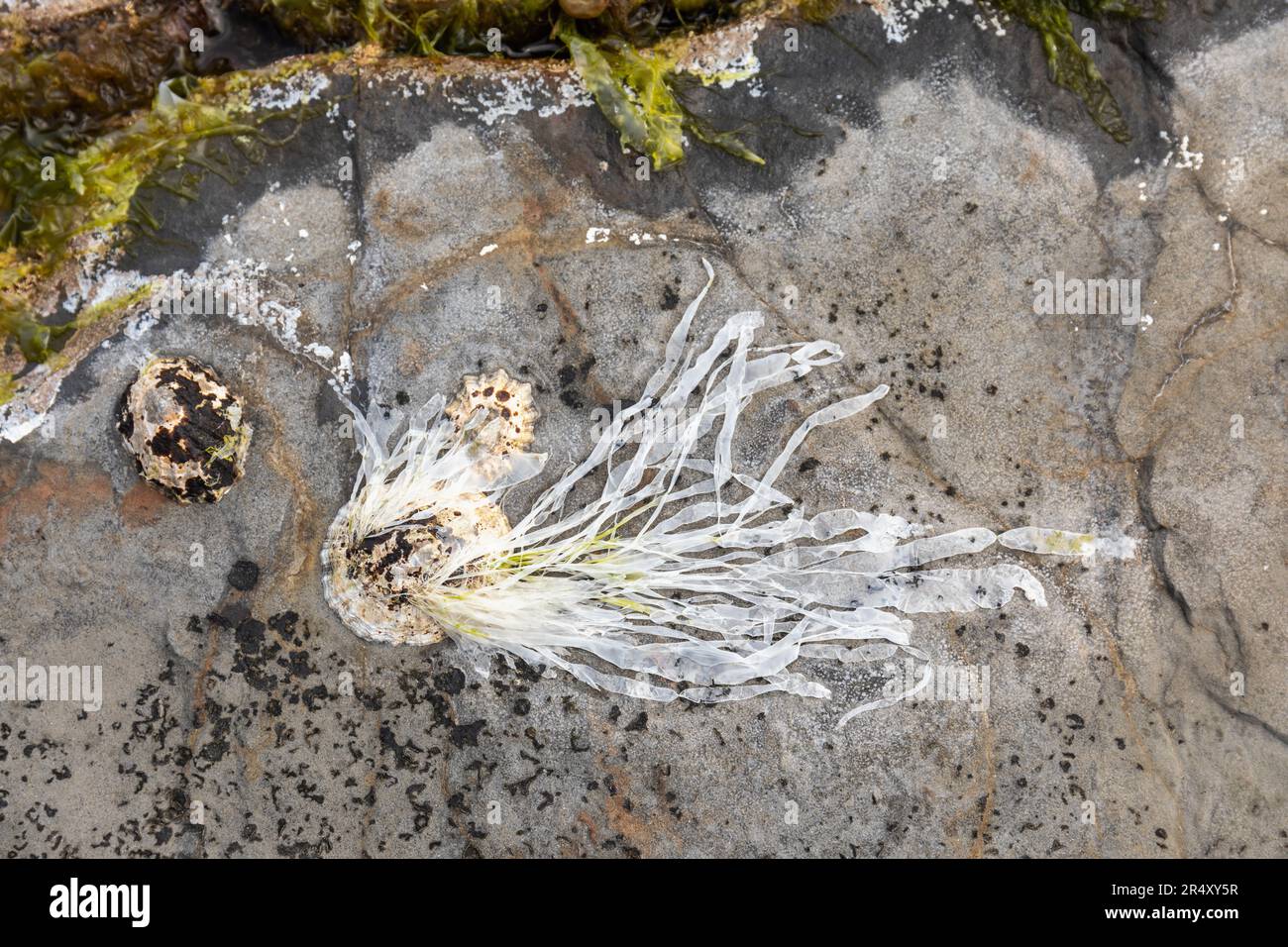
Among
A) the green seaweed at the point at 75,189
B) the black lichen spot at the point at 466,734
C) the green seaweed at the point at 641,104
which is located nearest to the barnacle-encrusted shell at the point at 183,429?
the green seaweed at the point at 75,189

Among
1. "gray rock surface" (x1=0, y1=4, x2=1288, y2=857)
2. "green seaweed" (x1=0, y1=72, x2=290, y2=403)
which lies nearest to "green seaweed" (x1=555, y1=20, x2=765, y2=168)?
"gray rock surface" (x1=0, y1=4, x2=1288, y2=857)

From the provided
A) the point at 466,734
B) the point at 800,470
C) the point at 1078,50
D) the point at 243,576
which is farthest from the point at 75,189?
the point at 1078,50

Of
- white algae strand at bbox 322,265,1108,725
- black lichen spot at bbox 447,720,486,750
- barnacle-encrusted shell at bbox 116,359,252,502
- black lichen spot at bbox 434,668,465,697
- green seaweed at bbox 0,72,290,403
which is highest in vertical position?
green seaweed at bbox 0,72,290,403

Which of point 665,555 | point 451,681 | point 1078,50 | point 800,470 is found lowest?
point 451,681

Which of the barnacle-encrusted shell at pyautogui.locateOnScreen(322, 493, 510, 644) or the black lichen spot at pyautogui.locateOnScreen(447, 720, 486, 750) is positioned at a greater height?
the barnacle-encrusted shell at pyautogui.locateOnScreen(322, 493, 510, 644)

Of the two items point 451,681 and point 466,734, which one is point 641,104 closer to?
point 451,681

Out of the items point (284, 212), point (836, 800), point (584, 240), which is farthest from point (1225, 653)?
point (284, 212)

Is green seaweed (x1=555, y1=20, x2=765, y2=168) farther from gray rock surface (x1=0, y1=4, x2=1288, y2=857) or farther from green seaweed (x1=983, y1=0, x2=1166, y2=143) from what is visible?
green seaweed (x1=983, y1=0, x2=1166, y2=143)

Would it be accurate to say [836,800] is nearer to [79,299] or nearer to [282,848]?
[282,848]
